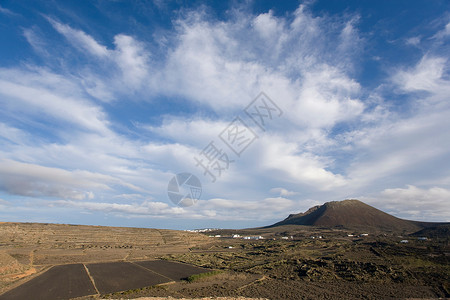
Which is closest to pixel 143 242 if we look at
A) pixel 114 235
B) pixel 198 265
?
pixel 114 235

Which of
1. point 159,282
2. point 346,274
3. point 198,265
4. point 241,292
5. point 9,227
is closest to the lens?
point 241,292

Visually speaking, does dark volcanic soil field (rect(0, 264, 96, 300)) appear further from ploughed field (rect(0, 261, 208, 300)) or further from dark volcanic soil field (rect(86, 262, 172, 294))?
dark volcanic soil field (rect(86, 262, 172, 294))

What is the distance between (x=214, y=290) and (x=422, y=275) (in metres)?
30.3

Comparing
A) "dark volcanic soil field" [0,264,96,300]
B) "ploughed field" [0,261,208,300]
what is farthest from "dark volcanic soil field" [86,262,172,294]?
"dark volcanic soil field" [0,264,96,300]

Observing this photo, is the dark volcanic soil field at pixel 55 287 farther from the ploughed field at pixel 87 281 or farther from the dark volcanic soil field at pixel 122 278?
the dark volcanic soil field at pixel 122 278

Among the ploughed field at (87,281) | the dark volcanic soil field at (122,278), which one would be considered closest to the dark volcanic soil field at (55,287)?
the ploughed field at (87,281)

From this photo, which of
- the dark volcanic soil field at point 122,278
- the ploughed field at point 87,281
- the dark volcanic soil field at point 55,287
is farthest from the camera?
the dark volcanic soil field at point 122,278

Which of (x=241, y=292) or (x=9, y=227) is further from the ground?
(x=9, y=227)

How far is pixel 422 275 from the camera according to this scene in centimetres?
3575

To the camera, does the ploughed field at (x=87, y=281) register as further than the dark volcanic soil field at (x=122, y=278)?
No

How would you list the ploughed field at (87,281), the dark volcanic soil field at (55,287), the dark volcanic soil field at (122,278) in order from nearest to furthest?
1. the dark volcanic soil field at (55,287)
2. the ploughed field at (87,281)
3. the dark volcanic soil field at (122,278)

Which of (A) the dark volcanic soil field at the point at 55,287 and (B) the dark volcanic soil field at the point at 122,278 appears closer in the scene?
(A) the dark volcanic soil field at the point at 55,287

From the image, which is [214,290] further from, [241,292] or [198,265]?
[198,265]

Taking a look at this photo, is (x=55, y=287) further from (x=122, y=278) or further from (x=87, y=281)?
(x=122, y=278)
